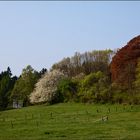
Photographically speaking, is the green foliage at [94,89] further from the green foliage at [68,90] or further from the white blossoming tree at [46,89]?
the white blossoming tree at [46,89]

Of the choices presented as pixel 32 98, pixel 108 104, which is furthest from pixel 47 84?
pixel 108 104

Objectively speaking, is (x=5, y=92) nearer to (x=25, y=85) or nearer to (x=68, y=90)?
(x=25, y=85)

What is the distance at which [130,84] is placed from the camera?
69.4 metres

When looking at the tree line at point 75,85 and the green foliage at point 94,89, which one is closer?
the tree line at point 75,85

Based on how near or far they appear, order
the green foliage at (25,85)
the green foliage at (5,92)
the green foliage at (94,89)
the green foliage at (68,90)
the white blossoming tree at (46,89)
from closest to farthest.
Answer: the green foliage at (94,89)
the green foliage at (68,90)
the white blossoming tree at (46,89)
the green foliage at (25,85)
the green foliage at (5,92)

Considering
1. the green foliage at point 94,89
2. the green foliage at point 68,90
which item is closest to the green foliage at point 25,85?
the green foliage at point 68,90

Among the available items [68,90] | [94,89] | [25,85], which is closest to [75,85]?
[68,90]

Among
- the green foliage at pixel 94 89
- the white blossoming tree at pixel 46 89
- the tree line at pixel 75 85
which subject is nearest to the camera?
the tree line at pixel 75 85

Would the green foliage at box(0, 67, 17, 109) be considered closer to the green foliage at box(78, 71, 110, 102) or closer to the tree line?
the tree line

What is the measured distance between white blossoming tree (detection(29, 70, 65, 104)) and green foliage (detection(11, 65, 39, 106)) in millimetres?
3799

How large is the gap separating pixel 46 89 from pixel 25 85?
10581 millimetres

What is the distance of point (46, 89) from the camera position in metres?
92.9

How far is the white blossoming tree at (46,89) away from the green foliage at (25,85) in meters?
3.80

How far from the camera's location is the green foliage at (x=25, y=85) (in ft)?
328
